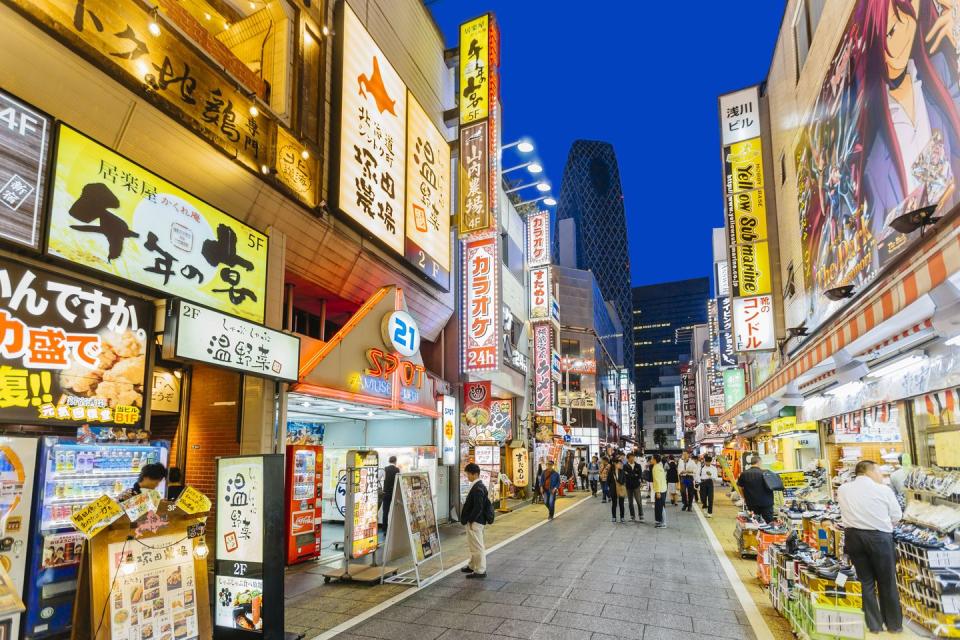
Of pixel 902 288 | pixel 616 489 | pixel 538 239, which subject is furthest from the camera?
pixel 538 239

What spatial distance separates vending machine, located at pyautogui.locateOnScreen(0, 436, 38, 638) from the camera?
5426 mm

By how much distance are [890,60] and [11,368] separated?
11511 millimetres

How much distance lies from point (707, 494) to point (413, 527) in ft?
44.9

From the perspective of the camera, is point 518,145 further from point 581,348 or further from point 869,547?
point 581,348

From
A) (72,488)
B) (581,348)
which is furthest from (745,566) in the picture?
(581,348)

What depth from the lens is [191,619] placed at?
5457 millimetres

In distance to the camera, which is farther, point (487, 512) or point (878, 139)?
point (487, 512)

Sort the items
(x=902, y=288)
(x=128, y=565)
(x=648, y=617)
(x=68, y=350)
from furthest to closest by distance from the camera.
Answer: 1. (x=648, y=617)
2. (x=68, y=350)
3. (x=902, y=288)
4. (x=128, y=565)

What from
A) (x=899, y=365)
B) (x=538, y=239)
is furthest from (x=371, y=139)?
(x=538, y=239)

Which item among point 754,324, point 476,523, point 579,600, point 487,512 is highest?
point 754,324

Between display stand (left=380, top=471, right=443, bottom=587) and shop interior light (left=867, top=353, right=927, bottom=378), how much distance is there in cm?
739

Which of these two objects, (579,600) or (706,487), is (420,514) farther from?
(706,487)

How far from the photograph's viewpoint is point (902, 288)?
20.2 ft

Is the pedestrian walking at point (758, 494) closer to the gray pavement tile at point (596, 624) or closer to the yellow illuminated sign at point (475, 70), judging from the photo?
the gray pavement tile at point (596, 624)
